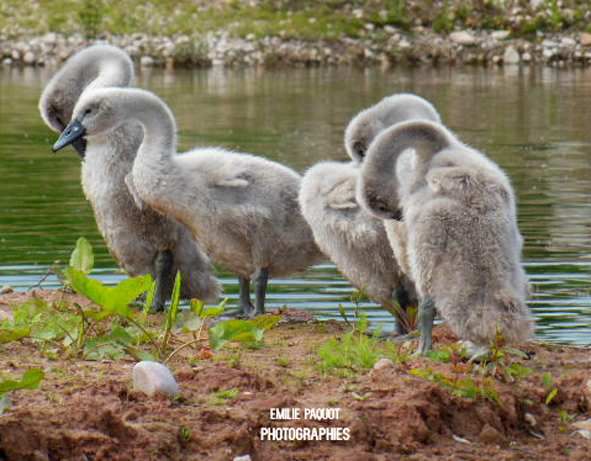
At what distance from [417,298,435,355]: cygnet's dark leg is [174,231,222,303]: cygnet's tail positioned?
2607mm

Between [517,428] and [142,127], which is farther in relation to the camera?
[142,127]

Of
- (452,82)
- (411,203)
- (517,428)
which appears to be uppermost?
(411,203)

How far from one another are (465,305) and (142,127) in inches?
129

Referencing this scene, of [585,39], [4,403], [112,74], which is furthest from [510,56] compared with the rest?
[4,403]

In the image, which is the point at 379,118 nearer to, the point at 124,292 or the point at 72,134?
the point at 72,134

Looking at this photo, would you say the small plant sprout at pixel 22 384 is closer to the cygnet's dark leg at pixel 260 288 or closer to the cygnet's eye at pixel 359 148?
the cygnet's dark leg at pixel 260 288

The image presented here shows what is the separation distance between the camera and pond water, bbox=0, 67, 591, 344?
1152 centimetres

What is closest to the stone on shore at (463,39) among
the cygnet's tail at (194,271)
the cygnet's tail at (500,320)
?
the cygnet's tail at (194,271)

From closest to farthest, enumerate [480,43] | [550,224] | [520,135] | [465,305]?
[465,305] → [550,224] → [520,135] → [480,43]

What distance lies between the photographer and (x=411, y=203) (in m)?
7.95

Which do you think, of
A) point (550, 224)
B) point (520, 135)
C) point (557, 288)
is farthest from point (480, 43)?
point (557, 288)

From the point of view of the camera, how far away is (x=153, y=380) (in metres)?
6.92

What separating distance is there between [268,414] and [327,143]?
17435 millimetres

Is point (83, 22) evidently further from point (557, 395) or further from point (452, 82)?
point (557, 395)
